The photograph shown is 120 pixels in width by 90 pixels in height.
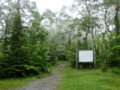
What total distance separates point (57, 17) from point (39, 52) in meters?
23.2

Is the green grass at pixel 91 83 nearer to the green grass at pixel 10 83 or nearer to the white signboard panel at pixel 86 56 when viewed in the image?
the green grass at pixel 10 83

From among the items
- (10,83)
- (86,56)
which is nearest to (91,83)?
(10,83)

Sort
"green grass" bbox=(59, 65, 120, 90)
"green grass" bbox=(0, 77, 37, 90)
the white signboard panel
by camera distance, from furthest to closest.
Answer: the white signboard panel → "green grass" bbox=(0, 77, 37, 90) → "green grass" bbox=(59, 65, 120, 90)

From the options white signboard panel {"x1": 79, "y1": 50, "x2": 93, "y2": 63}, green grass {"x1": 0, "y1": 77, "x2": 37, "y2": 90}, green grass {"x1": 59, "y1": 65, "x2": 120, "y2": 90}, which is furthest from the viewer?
white signboard panel {"x1": 79, "y1": 50, "x2": 93, "y2": 63}

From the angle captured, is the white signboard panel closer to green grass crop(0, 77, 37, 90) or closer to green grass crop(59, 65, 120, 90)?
green grass crop(59, 65, 120, 90)

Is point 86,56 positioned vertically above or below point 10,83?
above

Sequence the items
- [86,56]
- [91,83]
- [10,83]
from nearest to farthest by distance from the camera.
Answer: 1. [91,83]
2. [10,83]
3. [86,56]

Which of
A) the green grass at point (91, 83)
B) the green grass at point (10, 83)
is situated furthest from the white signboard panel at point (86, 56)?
the green grass at point (10, 83)

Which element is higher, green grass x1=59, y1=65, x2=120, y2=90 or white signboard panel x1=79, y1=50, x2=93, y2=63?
white signboard panel x1=79, y1=50, x2=93, y2=63

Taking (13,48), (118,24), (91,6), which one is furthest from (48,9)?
(13,48)

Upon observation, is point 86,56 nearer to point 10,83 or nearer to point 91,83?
point 91,83

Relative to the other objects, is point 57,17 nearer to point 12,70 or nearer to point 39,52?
point 39,52

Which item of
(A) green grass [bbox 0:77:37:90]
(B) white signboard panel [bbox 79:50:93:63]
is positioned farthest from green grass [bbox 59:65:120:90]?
(B) white signboard panel [bbox 79:50:93:63]

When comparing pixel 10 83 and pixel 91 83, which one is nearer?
pixel 91 83
